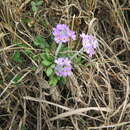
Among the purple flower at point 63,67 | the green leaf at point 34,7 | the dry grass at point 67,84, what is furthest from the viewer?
the green leaf at point 34,7

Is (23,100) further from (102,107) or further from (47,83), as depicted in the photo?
(102,107)

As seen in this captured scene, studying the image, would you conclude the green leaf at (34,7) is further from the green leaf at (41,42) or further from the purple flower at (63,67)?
the purple flower at (63,67)

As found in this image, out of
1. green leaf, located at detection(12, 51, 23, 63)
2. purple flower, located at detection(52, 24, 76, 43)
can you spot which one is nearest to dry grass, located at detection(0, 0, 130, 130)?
green leaf, located at detection(12, 51, 23, 63)

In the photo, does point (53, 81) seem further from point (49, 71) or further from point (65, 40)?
point (65, 40)

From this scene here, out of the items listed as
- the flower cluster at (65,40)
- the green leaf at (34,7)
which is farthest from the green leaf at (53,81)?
the green leaf at (34,7)

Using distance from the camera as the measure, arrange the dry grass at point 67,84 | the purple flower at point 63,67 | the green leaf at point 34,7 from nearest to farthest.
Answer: the purple flower at point 63,67, the dry grass at point 67,84, the green leaf at point 34,7

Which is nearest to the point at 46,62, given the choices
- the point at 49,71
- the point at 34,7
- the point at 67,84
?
the point at 49,71

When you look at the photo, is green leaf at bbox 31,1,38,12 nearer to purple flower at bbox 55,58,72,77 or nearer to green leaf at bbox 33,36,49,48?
green leaf at bbox 33,36,49,48

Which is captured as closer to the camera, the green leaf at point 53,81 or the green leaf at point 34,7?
the green leaf at point 53,81
